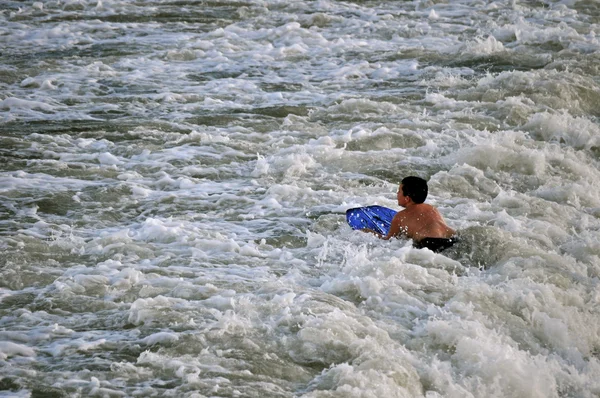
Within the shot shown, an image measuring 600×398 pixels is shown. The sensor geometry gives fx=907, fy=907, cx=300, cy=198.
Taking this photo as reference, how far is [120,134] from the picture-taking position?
10633 mm

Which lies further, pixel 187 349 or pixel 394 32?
pixel 394 32

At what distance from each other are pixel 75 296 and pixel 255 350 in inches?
60.8

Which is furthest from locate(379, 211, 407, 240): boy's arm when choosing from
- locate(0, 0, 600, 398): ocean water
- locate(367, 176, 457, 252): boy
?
locate(0, 0, 600, 398): ocean water

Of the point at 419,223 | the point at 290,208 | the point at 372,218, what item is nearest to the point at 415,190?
the point at 419,223

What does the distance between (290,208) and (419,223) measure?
1513 millimetres

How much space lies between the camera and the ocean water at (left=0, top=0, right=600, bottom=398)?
588cm

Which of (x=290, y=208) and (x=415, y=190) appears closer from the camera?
(x=415, y=190)

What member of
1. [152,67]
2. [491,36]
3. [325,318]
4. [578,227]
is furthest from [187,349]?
[491,36]

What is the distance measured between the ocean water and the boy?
4.6 inches

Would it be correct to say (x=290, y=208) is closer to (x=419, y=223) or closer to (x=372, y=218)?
(x=372, y=218)

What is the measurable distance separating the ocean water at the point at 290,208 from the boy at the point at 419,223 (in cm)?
12

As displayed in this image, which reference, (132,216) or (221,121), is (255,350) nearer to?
(132,216)

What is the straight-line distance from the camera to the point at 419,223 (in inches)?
304

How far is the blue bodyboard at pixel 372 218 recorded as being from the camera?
26.0 ft
